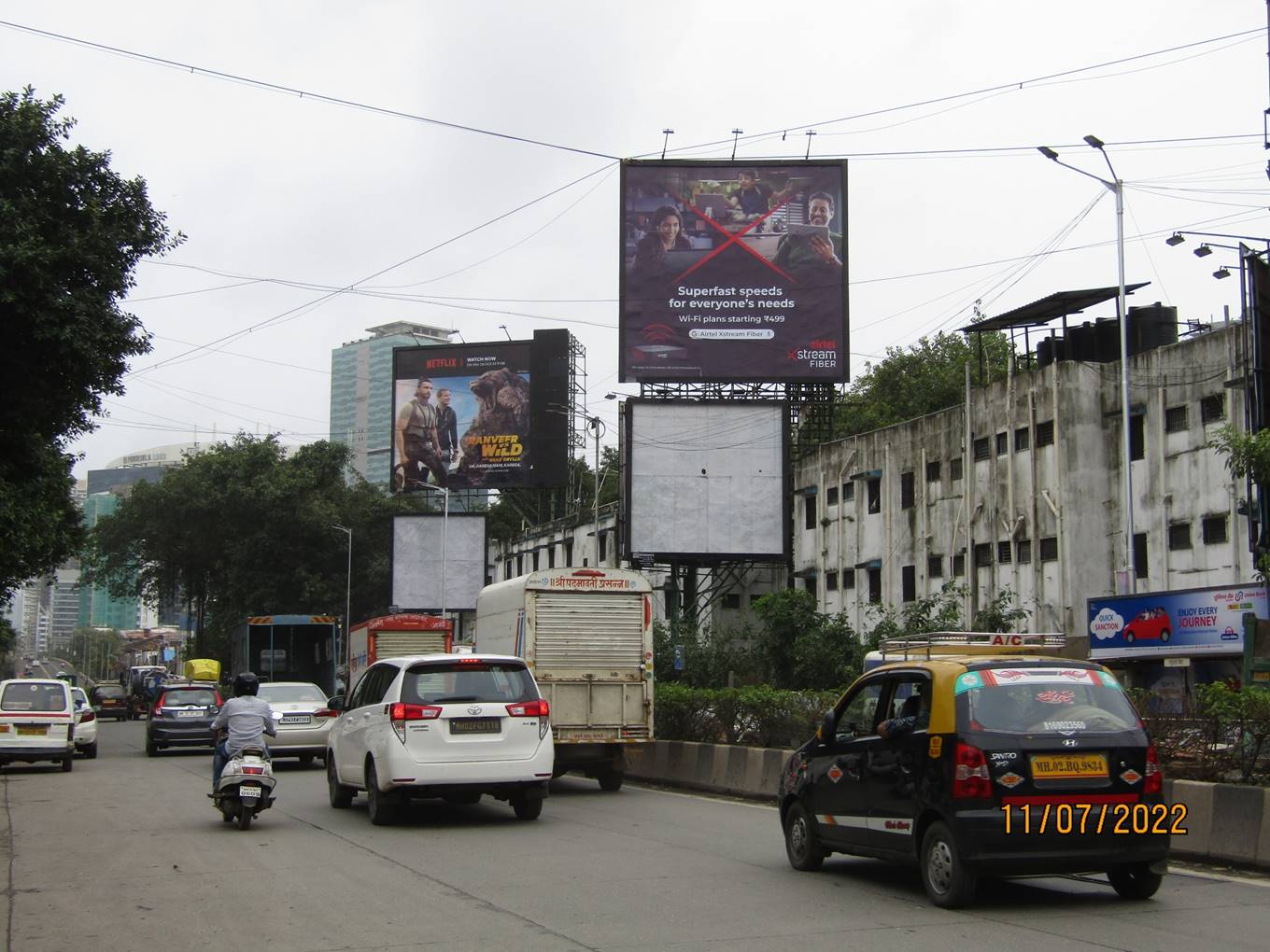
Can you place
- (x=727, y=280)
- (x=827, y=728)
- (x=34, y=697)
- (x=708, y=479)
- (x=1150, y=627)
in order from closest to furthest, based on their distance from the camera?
(x=827, y=728) < (x=34, y=697) < (x=1150, y=627) < (x=727, y=280) < (x=708, y=479)

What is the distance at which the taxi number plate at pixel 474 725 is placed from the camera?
14.5 metres

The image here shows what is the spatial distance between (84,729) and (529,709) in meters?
18.2

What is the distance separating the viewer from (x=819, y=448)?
5234 centimetres

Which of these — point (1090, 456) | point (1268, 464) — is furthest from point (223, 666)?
point (1268, 464)

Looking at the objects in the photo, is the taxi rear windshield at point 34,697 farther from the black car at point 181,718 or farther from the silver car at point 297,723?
the black car at point 181,718

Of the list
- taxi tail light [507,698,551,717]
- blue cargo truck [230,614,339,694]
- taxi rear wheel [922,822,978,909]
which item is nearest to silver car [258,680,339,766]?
taxi tail light [507,698,551,717]

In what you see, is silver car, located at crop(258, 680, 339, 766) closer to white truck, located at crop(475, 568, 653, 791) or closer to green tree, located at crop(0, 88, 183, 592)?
white truck, located at crop(475, 568, 653, 791)

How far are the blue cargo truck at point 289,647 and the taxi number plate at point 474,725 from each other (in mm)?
25970

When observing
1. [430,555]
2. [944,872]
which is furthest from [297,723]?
[430,555]

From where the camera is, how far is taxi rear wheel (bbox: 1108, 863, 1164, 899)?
9.28 m

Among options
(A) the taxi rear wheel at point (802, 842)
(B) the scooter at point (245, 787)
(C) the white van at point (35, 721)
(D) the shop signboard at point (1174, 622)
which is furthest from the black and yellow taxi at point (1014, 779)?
(D) the shop signboard at point (1174, 622)

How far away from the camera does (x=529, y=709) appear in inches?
583

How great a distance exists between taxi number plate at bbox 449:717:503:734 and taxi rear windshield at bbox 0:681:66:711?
13685mm
